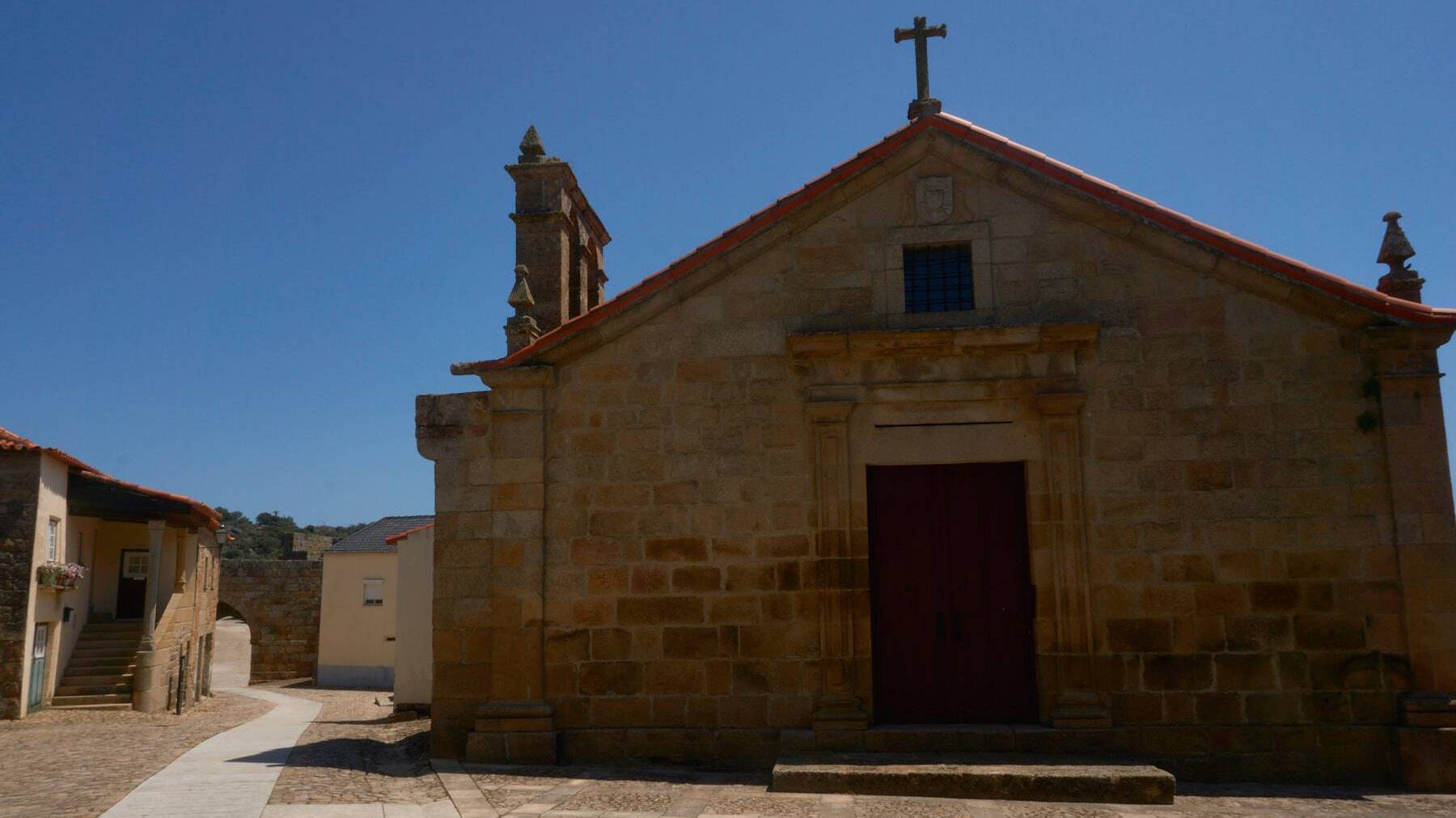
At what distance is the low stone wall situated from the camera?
3175 centimetres

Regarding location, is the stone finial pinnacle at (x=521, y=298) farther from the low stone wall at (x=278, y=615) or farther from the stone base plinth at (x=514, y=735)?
the low stone wall at (x=278, y=615)

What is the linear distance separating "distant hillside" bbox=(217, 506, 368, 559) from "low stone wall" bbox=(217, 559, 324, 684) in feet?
93.6

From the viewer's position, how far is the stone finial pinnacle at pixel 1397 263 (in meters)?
9.26

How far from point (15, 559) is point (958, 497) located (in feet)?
48.7

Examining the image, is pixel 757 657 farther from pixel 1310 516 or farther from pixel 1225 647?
pixel 1310 516

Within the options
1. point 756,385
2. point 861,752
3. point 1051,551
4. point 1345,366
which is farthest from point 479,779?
point 1345,366

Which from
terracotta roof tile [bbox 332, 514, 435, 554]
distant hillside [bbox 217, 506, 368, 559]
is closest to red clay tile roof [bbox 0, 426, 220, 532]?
terracotta roof tile [bbox 332, 514, 435, 554]

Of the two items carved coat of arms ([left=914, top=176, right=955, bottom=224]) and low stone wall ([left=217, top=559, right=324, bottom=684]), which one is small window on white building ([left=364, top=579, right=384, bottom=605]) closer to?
low stone wall ([left=217, top=559, right=324, bottom=684])

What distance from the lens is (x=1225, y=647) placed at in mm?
8758

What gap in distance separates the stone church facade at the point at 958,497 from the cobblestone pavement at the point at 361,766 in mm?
690

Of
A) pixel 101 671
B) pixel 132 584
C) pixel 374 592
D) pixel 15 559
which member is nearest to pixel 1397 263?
pixel 15 559

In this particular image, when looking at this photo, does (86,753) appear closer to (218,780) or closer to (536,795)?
(218,780)

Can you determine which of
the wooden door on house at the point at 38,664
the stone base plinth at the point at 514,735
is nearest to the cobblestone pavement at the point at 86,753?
the wooden door on house at the point at 38,664

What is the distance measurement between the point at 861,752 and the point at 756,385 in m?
3.49
